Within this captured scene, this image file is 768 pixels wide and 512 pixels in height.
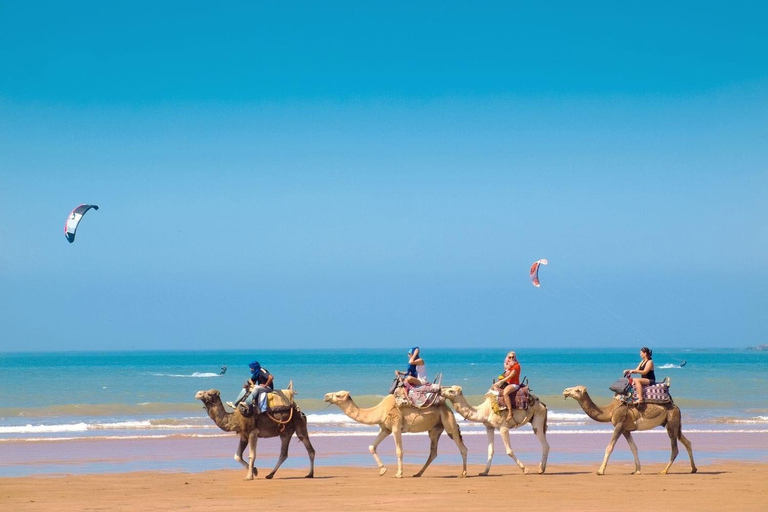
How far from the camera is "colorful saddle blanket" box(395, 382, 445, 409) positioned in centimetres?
1602

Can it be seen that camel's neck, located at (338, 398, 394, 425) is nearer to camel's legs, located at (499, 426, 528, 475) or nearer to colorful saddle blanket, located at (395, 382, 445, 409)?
colorful saddle blanket, located at (395, 382, 445, 409)

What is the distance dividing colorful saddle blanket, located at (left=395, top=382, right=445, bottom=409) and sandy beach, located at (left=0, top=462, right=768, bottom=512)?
1202mm

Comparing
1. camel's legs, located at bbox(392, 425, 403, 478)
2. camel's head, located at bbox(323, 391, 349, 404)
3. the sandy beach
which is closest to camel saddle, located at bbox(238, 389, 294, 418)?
camel's head, located at bbox(323, 391, 349, 404)

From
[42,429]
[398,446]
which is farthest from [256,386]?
[42,429]

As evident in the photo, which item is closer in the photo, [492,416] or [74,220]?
[492,416]

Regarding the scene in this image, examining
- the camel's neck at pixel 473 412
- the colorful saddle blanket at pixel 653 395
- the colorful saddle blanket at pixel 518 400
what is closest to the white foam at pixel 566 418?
the colorful saddle blanket at pixel 653 395

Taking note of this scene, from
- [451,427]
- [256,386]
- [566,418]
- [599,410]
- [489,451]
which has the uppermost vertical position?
[256,386]

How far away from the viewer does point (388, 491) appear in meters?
14.5

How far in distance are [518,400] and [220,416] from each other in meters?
4.90

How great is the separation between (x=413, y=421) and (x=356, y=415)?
3.06ft

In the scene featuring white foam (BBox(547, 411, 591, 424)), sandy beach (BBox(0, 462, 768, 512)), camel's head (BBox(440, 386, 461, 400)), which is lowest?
white foam (BBox(547, 411, 591, 424))

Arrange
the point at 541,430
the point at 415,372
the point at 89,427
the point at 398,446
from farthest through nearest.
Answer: the point at 89,427 < the point at 541,430 < the point at 415,372 < the point at 398,446

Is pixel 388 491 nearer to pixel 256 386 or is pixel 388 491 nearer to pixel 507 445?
pixel 507 445

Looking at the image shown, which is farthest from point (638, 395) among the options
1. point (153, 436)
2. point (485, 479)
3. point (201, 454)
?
point (153, 436)
